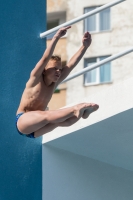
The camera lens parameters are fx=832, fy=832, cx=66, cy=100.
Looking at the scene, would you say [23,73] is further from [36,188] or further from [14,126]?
[36,188]

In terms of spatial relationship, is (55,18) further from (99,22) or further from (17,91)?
(17,91)

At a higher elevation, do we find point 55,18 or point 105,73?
point 55,18

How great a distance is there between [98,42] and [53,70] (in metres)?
20.0

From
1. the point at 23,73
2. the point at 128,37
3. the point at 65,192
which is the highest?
the point at 128,37

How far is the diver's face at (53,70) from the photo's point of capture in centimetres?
823

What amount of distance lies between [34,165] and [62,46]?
1934 centimetres


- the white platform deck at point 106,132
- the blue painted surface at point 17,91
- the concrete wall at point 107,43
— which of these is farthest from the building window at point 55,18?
the blue painted surface at point 17,91

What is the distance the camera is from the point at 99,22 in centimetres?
2956

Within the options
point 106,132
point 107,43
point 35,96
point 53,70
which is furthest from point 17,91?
point 107,43

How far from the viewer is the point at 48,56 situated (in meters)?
8.05

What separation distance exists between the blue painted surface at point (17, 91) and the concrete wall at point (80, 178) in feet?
0.53

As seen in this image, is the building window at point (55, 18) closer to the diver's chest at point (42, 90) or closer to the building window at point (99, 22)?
the building window at point (99, 22)

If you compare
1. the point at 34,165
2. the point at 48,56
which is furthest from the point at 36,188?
the point at 48,56

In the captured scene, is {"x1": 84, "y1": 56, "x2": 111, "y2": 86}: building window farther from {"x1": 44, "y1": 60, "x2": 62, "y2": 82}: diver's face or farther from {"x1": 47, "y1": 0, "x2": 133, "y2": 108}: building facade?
{"x1": 44, "y1": 60, "x2": 62, "y2": 82}: diver's face
